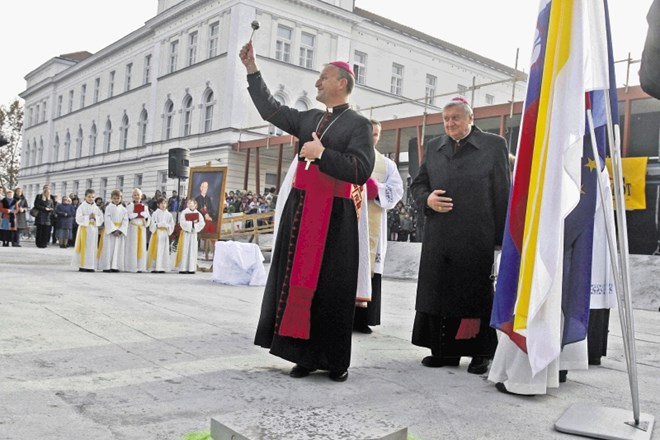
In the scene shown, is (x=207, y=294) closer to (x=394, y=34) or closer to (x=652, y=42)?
(x=652, y=42)

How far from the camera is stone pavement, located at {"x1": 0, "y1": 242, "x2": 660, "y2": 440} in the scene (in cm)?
258

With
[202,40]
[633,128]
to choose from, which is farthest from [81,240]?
[202,40]

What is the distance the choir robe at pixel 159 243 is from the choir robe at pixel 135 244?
30 centimetres

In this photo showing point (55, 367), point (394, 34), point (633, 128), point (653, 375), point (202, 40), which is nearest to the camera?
point (55, 367)

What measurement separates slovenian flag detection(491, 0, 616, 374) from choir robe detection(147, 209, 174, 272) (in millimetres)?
9870

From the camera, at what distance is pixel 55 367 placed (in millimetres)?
3330

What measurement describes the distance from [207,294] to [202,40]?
26.5 metres

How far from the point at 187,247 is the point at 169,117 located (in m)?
23.9

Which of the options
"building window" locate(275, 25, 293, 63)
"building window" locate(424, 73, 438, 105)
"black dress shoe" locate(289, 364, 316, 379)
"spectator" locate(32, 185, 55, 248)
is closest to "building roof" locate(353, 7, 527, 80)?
"building window" locate(424, 73, 438, 105)

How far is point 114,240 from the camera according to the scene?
11.6m

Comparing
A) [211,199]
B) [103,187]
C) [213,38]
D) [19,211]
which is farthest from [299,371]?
[103,187]

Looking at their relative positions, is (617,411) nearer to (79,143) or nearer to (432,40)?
(432,40)

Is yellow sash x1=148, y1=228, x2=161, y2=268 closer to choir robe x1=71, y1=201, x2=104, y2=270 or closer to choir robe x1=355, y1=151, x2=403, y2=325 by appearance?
choir robe x1=71, y1=201, x2=104, y2=270

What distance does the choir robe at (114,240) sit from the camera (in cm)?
1141
